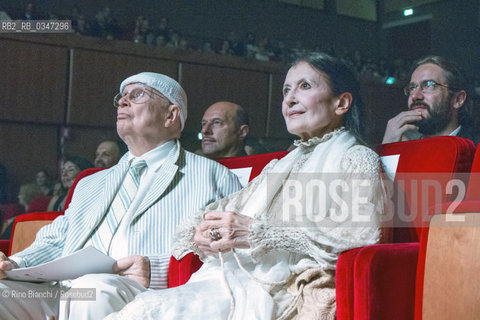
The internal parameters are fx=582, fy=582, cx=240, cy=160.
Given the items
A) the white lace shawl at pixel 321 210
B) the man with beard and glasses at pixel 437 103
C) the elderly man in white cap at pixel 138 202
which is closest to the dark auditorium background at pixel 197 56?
the man with beard and glasses at pixel 437 103

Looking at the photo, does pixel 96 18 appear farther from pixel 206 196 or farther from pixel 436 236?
pixel 436 236

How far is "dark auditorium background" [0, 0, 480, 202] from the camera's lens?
506 cm

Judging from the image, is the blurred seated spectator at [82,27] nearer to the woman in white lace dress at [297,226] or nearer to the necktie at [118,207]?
the necktie at [118,207]

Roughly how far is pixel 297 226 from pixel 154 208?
674 mm

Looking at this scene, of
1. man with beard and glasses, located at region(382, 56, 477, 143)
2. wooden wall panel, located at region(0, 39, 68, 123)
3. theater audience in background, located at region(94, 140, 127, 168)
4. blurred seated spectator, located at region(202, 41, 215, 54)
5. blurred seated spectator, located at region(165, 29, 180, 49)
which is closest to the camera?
man with beard and glasses, located at region(382, 56, 477, 143)

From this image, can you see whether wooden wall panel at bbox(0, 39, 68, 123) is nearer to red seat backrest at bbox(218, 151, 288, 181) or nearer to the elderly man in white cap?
the elderly man in white cap

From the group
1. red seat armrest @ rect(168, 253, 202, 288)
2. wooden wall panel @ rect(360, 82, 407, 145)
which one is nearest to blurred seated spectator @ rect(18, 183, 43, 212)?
wooden wall panel @ rect(360, 82, 407, 145)

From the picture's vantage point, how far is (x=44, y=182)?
16.4 feet

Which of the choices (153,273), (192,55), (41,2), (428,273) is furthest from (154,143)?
(41,2)

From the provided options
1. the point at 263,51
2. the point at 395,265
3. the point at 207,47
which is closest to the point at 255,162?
the point at 395,265

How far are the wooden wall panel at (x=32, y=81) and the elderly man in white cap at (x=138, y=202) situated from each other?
3.13 m

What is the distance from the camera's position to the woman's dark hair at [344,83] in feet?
5.47

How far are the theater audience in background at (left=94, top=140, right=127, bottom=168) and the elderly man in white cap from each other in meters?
2.06

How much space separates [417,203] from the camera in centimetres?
156
